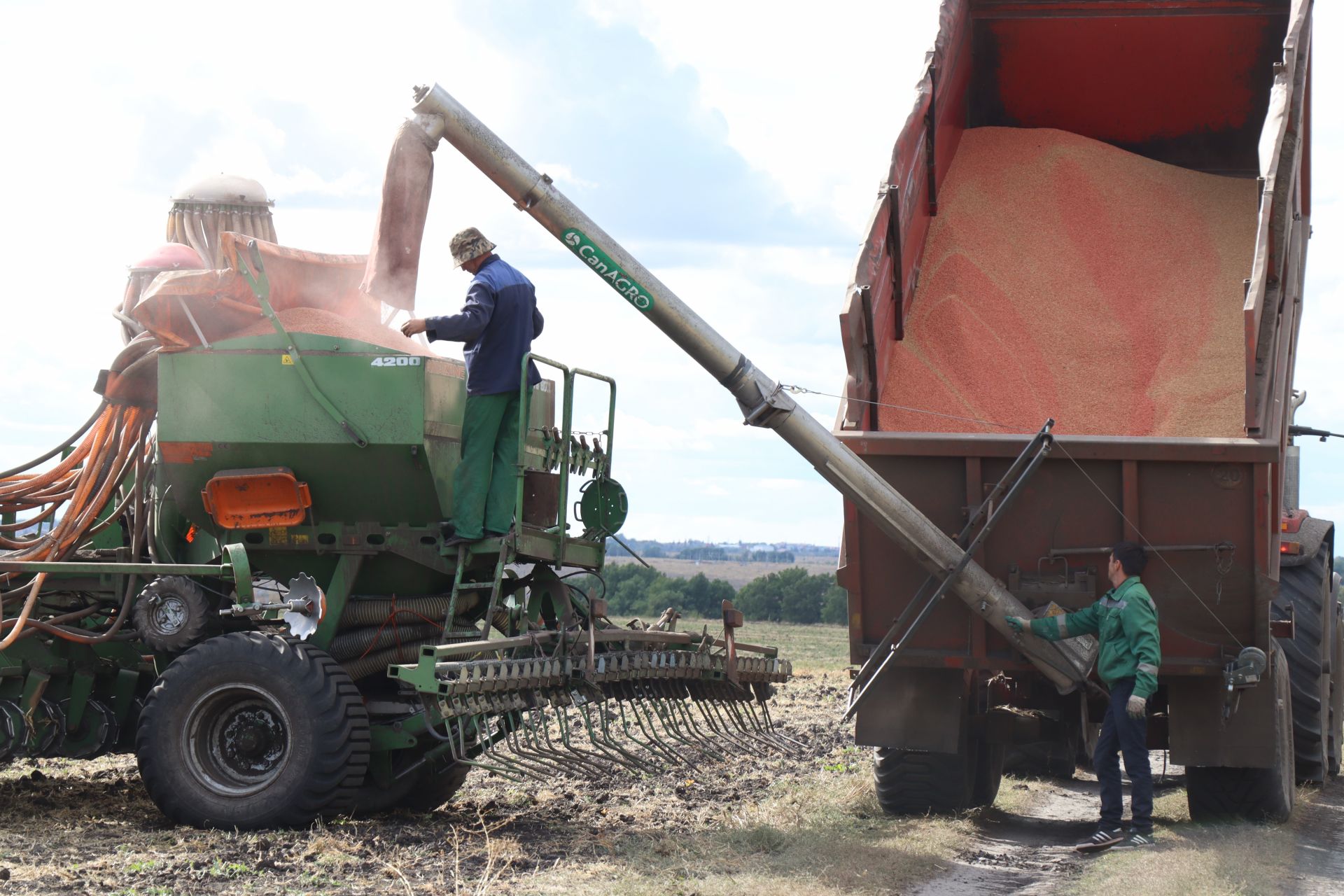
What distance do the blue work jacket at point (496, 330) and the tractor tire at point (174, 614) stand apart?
5.06ft

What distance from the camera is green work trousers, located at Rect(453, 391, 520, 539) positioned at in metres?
6.95

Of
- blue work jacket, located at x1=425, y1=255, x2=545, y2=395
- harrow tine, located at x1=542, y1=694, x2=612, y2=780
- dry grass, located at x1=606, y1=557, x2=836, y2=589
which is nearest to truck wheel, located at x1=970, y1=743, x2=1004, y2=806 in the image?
harrow tine, located at x1=542, y1=694, x2=612, y2=780

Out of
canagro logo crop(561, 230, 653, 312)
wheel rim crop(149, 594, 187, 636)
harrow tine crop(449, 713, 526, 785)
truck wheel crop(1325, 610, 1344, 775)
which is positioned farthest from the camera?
truck wheel crop(1325, 610, 1344, 775)

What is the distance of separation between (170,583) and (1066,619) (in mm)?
3991

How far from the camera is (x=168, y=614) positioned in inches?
273

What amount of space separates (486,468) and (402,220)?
1.21 m

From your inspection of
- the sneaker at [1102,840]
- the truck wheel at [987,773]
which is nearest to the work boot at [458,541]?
the truck wheel at [987,773]

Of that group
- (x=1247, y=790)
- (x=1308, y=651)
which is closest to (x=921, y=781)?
(x=1247, y=790)

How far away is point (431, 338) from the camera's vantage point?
22.5 feet

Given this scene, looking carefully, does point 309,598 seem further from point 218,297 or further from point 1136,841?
point 1136,841

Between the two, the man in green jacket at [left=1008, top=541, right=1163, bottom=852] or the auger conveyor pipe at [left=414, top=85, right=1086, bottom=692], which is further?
the auger conveyor pipe at [left=414, top=85, right=1086, bottom=692]

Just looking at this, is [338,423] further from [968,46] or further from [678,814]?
[968,46]

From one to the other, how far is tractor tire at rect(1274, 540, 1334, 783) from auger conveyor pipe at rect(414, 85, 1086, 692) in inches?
82.6

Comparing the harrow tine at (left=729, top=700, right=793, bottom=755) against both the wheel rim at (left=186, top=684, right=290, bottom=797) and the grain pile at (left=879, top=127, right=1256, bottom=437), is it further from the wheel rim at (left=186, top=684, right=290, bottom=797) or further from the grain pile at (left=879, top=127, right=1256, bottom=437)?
the wheel rim at (left=186, top=684, right=290, bottom=797)
